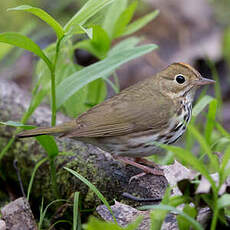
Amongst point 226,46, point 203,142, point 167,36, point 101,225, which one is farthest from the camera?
point 167,36

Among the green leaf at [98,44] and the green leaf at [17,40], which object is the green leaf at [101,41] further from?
the green leaf at [17,40]

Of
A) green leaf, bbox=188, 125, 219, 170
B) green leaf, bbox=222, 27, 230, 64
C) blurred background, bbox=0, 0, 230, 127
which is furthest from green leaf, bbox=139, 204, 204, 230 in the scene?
green leaf, bbox=222, 27, 230, 64

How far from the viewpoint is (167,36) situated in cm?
679

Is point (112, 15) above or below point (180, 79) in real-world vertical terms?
above

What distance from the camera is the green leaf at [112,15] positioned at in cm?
374

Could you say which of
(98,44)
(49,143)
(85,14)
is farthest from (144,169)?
(98,44)

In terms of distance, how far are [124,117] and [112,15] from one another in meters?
1.11

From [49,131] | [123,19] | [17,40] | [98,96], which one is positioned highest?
[123,19]

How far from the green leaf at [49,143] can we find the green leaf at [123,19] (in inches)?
50.4

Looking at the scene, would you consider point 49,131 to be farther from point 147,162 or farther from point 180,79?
point 180,79

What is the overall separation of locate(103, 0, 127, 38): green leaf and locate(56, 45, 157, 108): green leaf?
2.58 feet

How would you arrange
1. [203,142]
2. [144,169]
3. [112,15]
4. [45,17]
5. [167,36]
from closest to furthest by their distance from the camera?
[203,142] < [45,17] < [144,169] < [112,15] < [167,36]

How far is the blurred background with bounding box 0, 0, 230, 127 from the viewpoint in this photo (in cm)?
609

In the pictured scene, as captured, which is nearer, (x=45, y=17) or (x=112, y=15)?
(x=45, y=17)
